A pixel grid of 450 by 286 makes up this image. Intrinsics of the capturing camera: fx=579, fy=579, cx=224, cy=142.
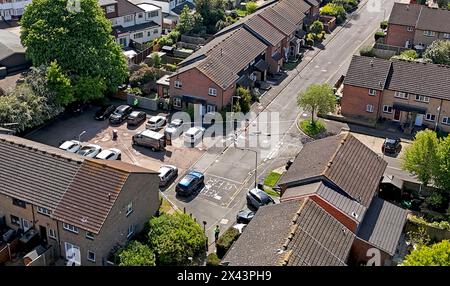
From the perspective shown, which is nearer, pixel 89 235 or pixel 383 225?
pixel 89 235

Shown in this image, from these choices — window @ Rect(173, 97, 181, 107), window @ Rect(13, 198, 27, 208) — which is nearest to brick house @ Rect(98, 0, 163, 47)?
window @ Rect(173, 97, 181, 107)

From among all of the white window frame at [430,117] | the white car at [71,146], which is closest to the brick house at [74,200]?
the white car at [71,146]

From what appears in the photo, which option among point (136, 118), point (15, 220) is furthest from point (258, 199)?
point (136, 118)

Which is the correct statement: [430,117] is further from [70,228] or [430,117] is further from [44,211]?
[44,211]

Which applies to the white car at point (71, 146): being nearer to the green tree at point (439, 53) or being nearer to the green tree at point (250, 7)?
the green tree at point (439, 53)

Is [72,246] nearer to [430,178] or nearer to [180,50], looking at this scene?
[430,178]

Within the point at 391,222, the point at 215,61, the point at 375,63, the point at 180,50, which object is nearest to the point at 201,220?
the point at 391,222

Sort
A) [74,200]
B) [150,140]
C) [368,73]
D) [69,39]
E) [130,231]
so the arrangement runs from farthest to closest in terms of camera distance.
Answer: [368,73] < [69,39] < [150,140] < [130,231] < [74,200]
